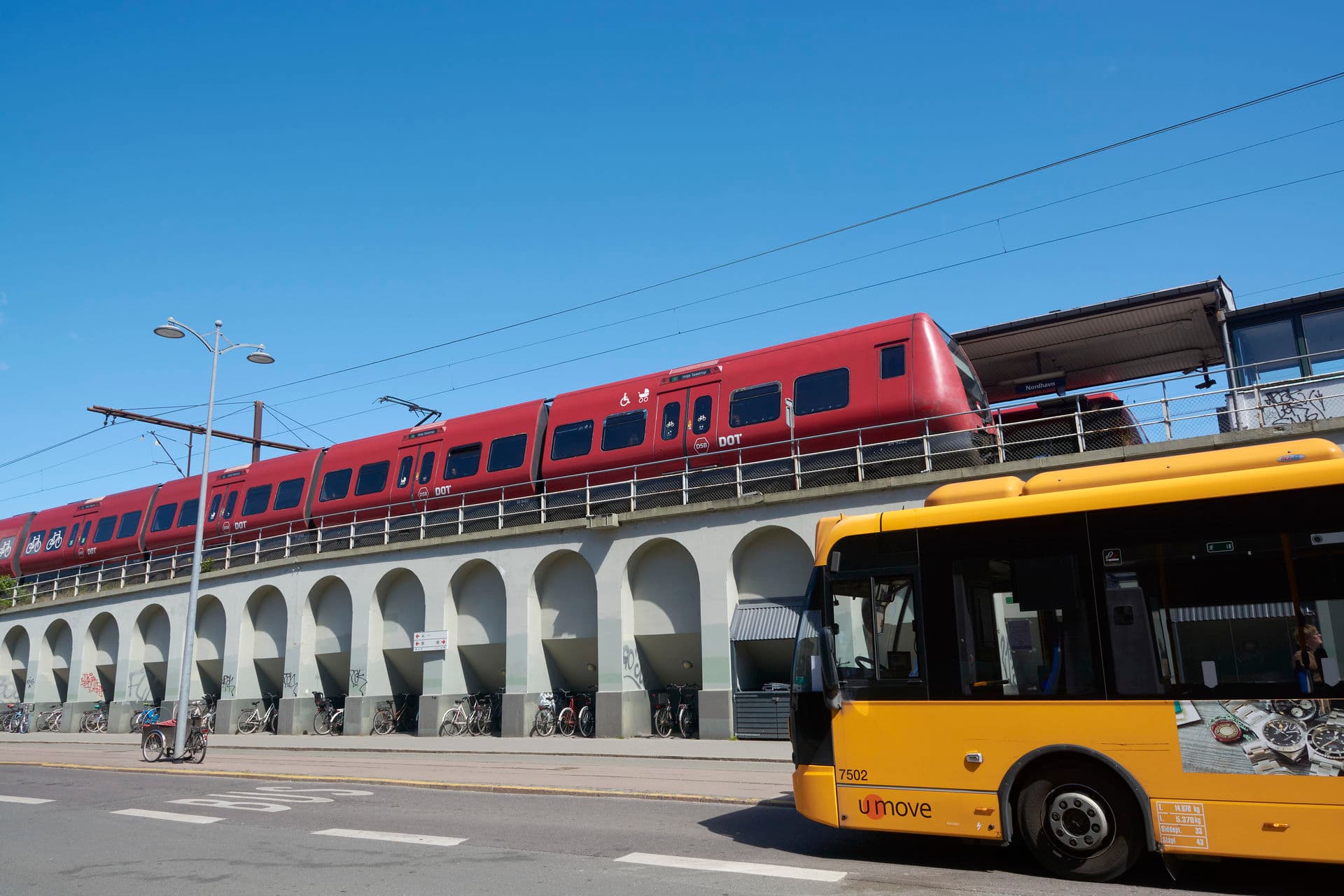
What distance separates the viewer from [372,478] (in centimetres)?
2812

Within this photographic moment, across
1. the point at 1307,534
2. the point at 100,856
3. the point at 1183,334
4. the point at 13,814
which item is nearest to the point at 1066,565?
the point at 1307,534

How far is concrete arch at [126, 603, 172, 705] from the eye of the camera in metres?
33.1

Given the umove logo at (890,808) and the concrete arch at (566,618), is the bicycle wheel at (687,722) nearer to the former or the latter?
the concrete arch at (566,618)

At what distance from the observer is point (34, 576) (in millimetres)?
39719

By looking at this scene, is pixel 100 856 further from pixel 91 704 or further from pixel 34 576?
pixel 34 576

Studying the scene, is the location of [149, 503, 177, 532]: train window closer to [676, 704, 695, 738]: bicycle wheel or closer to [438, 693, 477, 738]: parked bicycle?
[438, 693, 477, 738]: parked bicycle

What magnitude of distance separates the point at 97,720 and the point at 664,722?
24761mm

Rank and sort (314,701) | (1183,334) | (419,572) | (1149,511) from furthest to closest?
1. (314,701)
2. (419,572)
3. (1183,334)
4. (1149,511)

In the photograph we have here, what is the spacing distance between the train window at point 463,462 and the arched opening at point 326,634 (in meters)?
5.21

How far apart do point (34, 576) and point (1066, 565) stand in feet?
145

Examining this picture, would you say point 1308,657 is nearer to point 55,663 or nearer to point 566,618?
point 566,618

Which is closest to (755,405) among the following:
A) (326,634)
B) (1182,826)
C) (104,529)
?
(1182,826)

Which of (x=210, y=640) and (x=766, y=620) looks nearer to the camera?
(x=766, y=620)

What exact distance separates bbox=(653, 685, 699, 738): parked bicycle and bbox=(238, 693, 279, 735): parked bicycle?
13.5 meters
